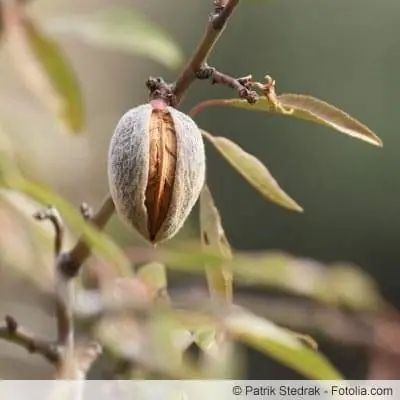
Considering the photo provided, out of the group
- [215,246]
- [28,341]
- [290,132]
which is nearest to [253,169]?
[215,246]

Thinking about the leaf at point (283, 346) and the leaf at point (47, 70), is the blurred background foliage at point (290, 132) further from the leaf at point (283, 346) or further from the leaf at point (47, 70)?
the leaf at point (283, 346)

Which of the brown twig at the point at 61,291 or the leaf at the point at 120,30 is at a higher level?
the leaf at the point at 120,30

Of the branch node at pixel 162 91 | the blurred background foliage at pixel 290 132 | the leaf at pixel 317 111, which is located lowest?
the blurred background foliage at pixel 290 132

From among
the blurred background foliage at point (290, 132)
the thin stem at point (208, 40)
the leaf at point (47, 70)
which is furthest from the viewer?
the blurred background foliage at point (290, 132)

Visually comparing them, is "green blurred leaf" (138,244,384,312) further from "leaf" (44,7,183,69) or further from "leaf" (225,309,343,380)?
"leaf" (44,7,183,69)

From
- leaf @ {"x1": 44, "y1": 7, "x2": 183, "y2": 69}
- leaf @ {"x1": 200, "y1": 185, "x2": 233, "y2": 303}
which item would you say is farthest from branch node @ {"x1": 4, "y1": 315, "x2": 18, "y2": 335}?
leaf @ {"x1": 44, "y1": 7, "x2": 183, "y2": 69}

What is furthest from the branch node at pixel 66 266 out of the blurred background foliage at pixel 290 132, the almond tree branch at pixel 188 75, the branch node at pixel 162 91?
the blurred background foliage at pixel 290 132
